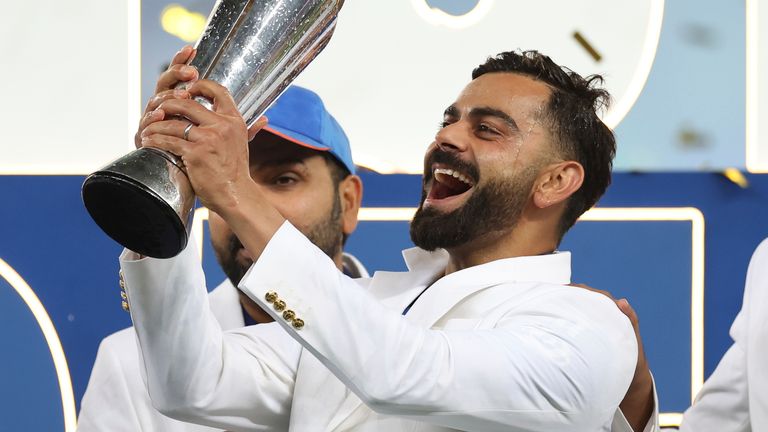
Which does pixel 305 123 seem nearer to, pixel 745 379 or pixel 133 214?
pixel 745 379

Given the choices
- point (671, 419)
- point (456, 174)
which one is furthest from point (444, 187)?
point (671, 419)

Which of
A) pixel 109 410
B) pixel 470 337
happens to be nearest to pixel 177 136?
pixel 470 337

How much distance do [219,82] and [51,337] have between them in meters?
1.59

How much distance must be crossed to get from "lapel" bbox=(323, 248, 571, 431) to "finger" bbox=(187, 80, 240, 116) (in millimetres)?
545

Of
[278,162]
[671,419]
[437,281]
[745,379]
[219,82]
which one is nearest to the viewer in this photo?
[219,82]

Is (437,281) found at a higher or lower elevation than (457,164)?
lower

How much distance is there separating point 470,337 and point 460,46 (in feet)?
5.10

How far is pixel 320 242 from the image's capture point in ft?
8.57

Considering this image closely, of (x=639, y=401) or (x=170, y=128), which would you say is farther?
(x=639, y=401)

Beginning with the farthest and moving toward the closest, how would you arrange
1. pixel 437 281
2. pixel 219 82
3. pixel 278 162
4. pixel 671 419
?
pixel 671 419
pixel 278 162
pixel 437 281
pixel 219 82

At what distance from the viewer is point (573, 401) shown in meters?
1.73

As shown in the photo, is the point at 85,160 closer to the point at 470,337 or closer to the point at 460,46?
the point at 460,46

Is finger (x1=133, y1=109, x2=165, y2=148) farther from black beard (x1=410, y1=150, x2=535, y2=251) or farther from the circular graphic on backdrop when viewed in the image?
the circular graphic on backdrop

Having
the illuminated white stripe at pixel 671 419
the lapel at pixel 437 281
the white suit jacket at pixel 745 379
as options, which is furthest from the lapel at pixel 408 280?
the illuminated white stripe at pixel 671 419
